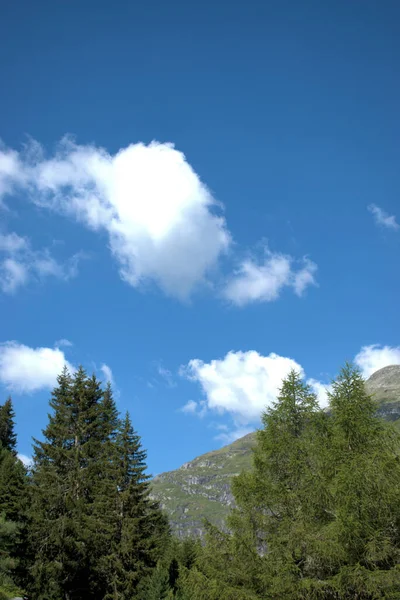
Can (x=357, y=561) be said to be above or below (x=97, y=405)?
below

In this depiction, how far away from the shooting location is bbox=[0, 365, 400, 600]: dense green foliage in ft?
54.8

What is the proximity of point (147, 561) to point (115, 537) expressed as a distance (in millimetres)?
2643

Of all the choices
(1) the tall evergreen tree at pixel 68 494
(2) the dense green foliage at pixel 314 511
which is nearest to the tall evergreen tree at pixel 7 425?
(1) the tall evergreen tree at pixel 68 494

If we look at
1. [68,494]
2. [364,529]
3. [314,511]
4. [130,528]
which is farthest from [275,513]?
[68,494]

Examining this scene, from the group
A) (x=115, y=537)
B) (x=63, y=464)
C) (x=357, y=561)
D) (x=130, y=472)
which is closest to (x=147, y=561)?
(x=115, y=537)

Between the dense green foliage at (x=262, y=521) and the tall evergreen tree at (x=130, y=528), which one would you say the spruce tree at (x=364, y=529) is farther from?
the tall evergreen tree at (x=130, y=528)

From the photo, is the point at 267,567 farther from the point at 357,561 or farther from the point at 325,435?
the point at 325,435

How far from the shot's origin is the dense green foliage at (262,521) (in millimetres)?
16703

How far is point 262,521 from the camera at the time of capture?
20016 mm

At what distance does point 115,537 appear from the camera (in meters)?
29.0

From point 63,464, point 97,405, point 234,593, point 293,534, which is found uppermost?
point 97,405

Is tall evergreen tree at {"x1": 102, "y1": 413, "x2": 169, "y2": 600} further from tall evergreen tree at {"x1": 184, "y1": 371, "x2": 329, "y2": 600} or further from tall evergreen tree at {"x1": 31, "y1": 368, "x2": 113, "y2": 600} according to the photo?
tall evergreen tree at {"x1": 184, "y1": 371, "x2": 329, "y2": 600}

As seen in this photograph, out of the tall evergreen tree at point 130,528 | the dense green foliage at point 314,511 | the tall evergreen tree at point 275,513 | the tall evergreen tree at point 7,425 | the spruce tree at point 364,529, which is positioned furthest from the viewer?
the tall evergreen tree at point 7,425

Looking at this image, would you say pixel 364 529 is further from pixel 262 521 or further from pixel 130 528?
pixel 130 528
